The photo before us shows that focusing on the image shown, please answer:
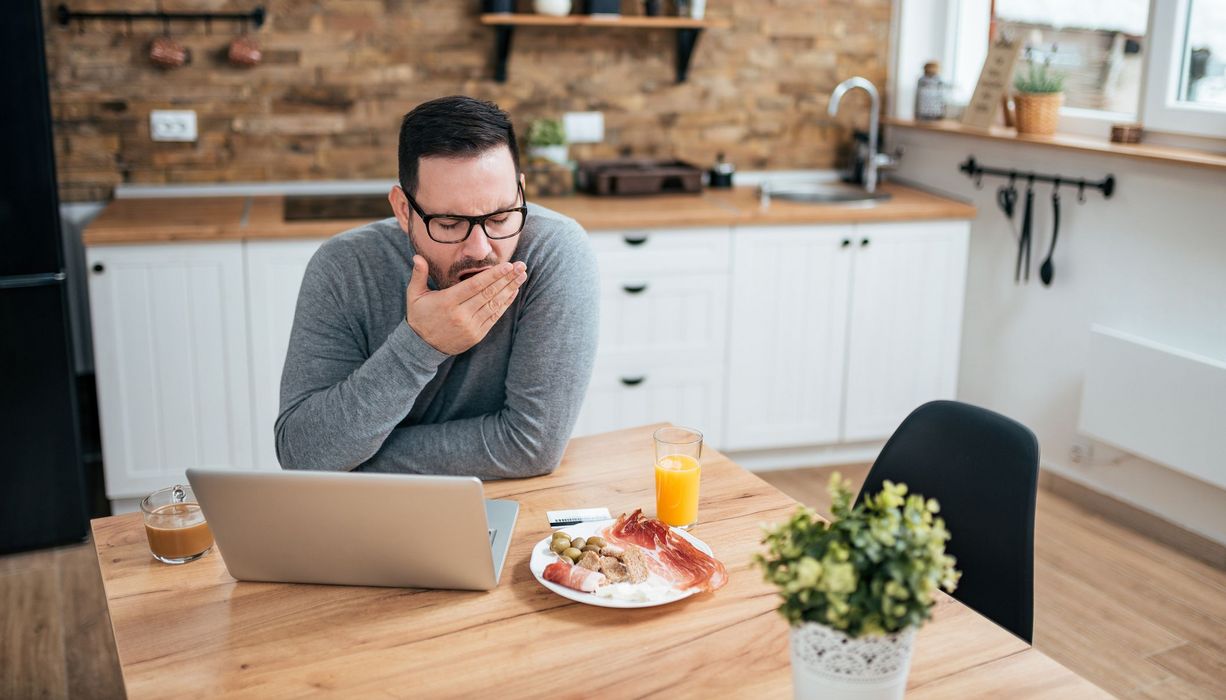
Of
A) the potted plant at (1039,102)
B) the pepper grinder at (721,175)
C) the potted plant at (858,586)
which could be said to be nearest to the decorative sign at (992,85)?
the potted plant at (1039,102)

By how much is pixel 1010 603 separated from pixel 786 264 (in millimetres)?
2057

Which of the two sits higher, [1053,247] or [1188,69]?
[1188,69]

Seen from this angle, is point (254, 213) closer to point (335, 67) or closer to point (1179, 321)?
point (335, 67)

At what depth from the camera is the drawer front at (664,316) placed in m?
3.40

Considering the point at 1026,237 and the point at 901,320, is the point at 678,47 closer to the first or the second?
the point at 901,320

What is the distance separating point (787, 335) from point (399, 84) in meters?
1.52

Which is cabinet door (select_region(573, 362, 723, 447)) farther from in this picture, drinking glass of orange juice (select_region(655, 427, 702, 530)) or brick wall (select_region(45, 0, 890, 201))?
drinking glass of orange juice (select_region(655, 427, 702, 530))

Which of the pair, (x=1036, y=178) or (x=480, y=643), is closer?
(x=480, y=643)

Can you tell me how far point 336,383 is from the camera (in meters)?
1.75

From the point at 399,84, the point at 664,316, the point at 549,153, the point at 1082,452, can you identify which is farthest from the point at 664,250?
the point at 1082,452

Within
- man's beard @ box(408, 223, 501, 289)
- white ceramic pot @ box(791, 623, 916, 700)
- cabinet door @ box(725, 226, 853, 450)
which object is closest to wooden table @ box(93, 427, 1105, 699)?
white ceramic pot @ box(791, 623, 916, 700)

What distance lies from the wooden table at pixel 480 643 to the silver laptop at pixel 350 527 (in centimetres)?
3

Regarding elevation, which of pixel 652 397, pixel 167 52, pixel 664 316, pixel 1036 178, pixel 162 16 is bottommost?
pixel 652 397

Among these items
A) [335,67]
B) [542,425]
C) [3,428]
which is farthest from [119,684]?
[335,67]
